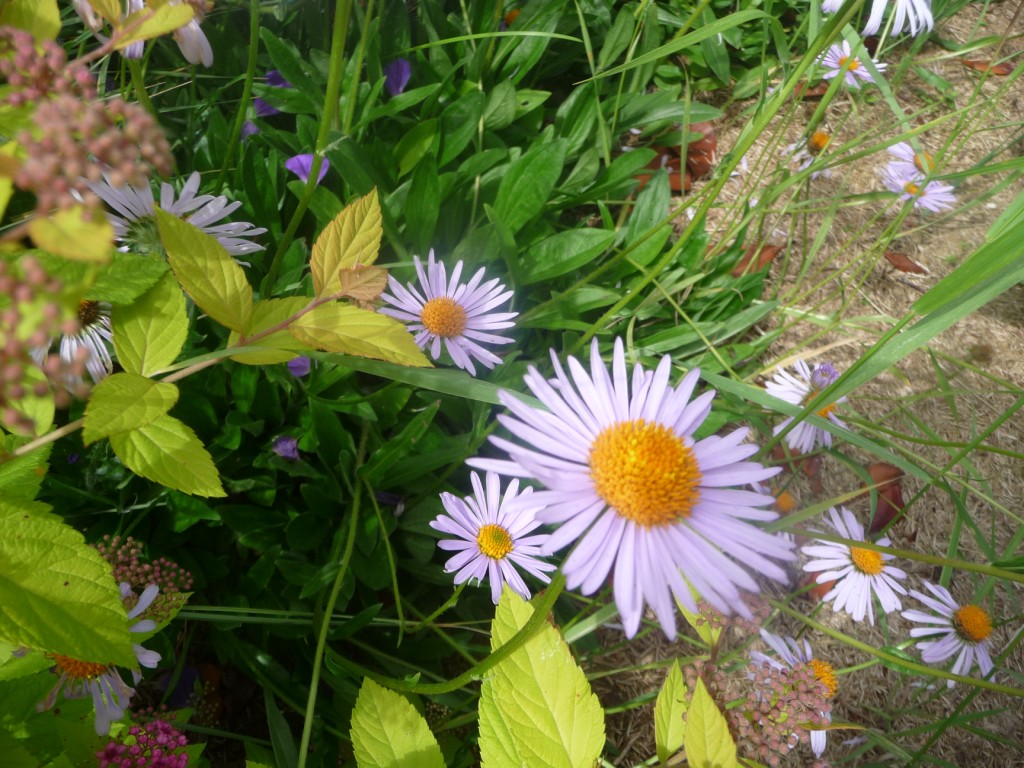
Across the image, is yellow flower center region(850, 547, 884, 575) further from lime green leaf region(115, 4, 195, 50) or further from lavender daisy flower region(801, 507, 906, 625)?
lime green leaf region(115, 4, 195, 50)

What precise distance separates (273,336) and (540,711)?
0.45 metres

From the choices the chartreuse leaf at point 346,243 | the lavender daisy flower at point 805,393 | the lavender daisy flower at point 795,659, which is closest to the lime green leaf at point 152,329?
the chartreuse leaf at point 346,243

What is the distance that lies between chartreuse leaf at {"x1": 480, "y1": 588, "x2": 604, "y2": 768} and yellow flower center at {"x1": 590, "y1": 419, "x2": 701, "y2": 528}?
19 cm

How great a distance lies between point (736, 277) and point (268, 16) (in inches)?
54.0

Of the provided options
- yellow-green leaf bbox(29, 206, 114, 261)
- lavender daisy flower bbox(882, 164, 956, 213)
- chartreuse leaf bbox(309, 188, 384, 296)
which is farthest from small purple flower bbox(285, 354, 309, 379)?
lavender daisy flower bbox(882, 164, 956, 213)

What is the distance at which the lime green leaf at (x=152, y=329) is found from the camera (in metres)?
0.65

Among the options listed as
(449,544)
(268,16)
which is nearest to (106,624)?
(449,544)

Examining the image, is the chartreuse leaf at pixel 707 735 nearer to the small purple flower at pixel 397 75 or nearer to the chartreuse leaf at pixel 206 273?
the chartreuse leaf at pixel 206 273

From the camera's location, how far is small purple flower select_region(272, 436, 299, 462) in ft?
4.25

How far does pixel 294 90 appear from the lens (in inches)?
58.9

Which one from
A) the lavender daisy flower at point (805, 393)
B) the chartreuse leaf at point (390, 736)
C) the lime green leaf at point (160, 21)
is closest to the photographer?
the lime green leaf at point (160, 21)

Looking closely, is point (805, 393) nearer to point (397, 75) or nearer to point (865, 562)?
point (865, 562)

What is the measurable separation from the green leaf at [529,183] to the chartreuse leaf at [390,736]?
103 cm

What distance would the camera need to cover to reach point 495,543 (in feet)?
3.66
